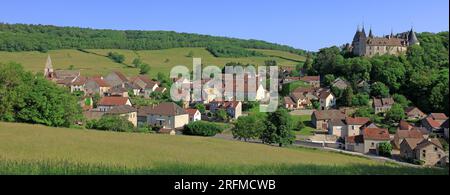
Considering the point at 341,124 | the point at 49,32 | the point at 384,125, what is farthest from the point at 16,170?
the point at 49,32

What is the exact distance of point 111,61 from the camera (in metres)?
101

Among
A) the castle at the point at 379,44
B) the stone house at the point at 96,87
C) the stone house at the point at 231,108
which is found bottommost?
the stone house at the point at 231,108

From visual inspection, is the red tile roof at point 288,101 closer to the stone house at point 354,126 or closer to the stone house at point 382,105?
the stone house at point 382,105

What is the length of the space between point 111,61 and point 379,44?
5646 cm

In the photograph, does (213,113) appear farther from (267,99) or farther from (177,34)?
(177,34)

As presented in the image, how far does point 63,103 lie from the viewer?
29.7m

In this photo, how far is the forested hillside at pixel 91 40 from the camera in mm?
101750

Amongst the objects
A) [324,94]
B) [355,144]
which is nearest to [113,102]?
[324,94]

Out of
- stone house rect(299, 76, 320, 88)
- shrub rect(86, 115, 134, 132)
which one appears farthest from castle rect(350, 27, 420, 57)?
shrub rect(86, 115, 134, 132)

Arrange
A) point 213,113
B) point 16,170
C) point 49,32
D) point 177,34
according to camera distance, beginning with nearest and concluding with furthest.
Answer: point 16,170 → point 213,113 → point 49,32 → point 177,34

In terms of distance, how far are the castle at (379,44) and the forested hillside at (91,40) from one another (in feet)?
173

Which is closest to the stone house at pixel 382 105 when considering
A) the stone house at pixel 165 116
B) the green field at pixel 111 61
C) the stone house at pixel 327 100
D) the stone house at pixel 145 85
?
the stone house at pixel 327 100

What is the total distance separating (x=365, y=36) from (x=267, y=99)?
20.5m
